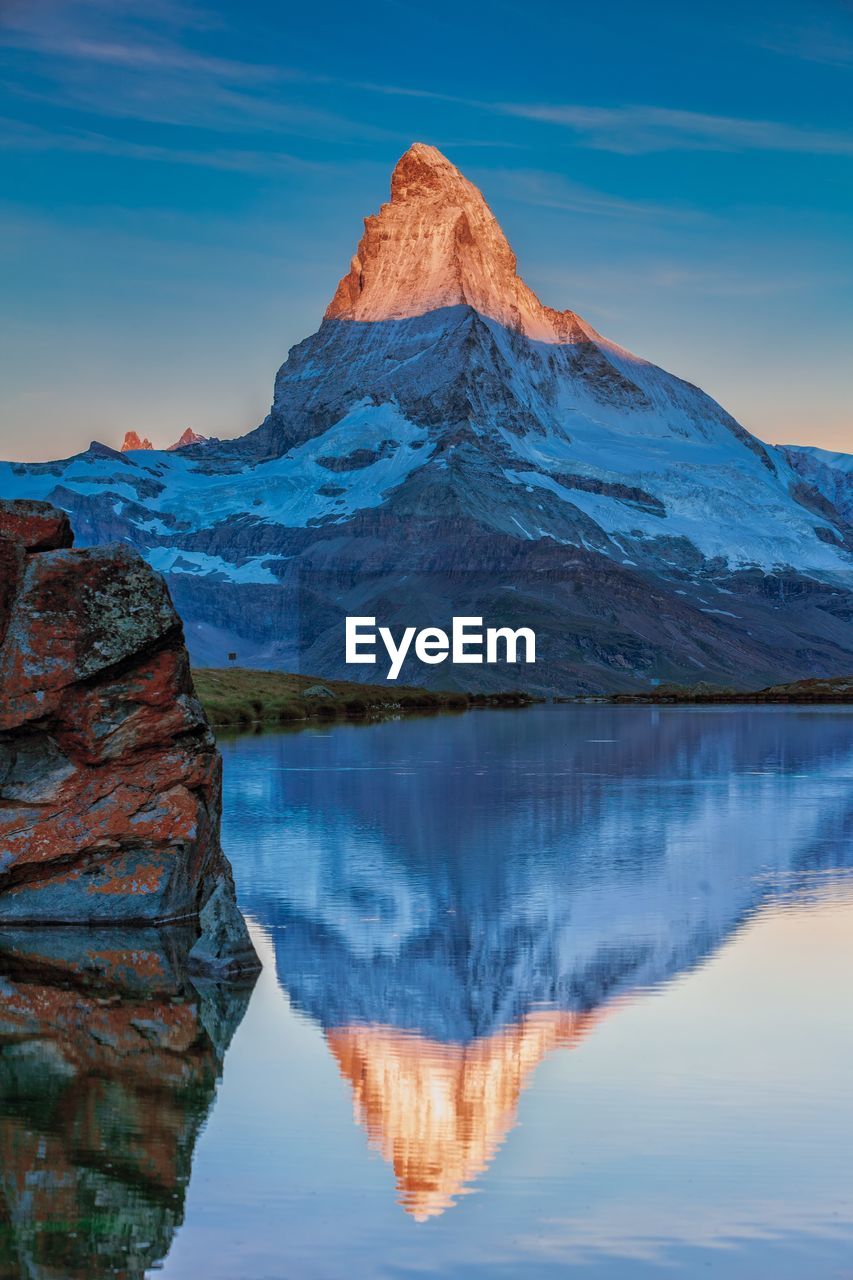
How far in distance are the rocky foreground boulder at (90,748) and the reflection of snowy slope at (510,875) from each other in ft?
7.09

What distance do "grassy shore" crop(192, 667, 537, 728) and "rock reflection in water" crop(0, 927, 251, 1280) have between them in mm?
67276

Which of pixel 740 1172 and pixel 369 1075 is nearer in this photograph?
pixel 740 1172

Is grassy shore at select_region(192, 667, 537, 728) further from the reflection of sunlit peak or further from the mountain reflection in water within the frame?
the reflection of sunlit peak

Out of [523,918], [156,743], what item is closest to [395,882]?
[523,918]

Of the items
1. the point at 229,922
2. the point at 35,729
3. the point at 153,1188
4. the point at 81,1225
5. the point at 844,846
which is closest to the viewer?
the point at 81,1225

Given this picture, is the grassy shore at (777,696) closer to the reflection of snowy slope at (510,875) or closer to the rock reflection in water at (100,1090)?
the reflection of snowy slope at (510,875)

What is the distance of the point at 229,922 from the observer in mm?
19031

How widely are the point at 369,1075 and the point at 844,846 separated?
1973 cm

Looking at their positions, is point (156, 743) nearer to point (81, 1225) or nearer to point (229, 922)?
point (229, 922)

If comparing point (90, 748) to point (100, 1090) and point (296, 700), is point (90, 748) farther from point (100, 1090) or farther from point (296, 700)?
point (296, 700)

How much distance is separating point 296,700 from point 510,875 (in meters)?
89.3

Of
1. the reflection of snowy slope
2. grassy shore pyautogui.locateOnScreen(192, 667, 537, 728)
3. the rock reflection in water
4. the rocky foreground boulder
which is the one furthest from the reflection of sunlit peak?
grassy shore pyautogui.locateOnScreen(192, 667, 537, 728)

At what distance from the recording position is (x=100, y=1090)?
1298cm

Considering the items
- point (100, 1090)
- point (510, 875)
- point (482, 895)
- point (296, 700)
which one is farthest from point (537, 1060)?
point (296, 700)
